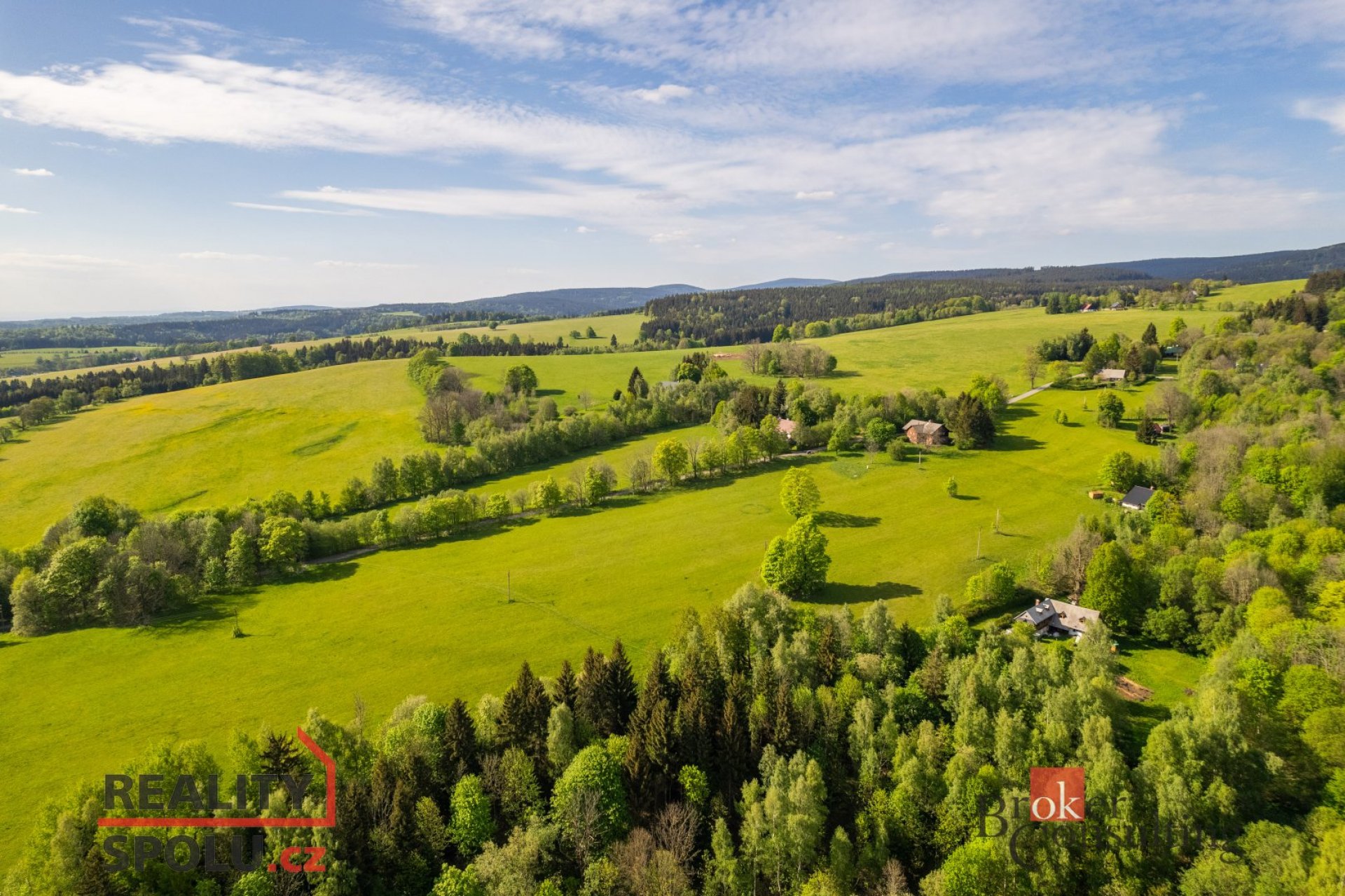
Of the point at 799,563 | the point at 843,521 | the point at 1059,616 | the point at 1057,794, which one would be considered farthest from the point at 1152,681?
the point at 843,521

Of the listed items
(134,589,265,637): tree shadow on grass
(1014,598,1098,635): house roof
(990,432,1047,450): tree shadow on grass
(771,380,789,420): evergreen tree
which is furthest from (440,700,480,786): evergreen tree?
(990,432,1047,450): tree shadow on grass

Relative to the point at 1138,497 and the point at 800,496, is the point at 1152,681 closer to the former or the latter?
the point at 1138,497

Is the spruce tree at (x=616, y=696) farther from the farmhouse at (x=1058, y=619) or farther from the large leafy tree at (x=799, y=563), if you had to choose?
the farmhouse at (x=1058, y=619)

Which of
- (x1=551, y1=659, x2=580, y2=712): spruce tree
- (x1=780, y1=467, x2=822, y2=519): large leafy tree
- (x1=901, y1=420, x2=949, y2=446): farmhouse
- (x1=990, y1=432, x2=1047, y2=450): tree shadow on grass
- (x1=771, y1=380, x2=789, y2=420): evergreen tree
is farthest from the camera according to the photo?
(x1=771, y1=380, x2=789, y2=420): evergreen tree

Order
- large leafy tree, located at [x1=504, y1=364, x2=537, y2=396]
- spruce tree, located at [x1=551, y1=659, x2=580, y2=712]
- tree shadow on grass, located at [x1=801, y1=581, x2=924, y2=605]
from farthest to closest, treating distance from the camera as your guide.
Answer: large leafy tree, located at [x1=504, y1=364, x2=537, y2=396] → tree shadow on grass, located at [x1=801, y1=581, x2=924, y2=605] → spruce tree, located at [x1=551, y1=659, x2=580, y2=712]

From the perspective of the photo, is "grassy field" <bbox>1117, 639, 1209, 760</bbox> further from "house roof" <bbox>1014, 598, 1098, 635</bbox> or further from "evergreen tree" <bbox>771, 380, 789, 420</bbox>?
"evergreen tree" <bbox>771, 380, 789, 420</bbox>

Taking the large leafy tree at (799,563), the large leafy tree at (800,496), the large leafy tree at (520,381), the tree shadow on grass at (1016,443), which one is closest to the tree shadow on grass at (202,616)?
the large leafy tree at (799,563)

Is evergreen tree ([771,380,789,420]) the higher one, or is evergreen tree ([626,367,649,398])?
evergreen tree ([626,367,649,398])
